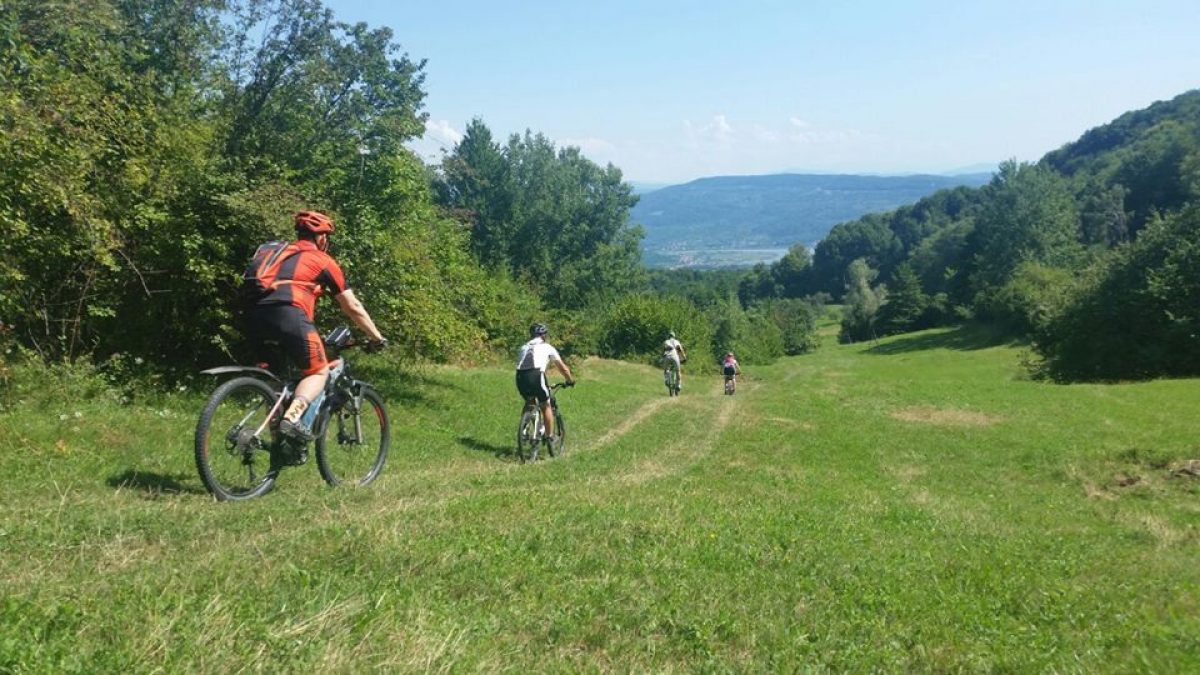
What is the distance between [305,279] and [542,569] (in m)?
3.65

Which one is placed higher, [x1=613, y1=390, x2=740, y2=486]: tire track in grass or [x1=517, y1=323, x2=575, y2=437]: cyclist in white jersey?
[x1=517, y1=323, x2=575, y2=437]: cyclist in white jersey

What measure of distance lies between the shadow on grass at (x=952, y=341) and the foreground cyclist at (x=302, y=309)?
8997cm

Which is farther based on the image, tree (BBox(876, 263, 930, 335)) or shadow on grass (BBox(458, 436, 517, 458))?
tree (BBox(876, 263, 930, 335))

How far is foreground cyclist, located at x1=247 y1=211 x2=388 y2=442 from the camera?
686 cm

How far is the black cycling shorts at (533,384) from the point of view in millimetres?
13234

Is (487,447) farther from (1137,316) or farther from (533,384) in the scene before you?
(1137,316)

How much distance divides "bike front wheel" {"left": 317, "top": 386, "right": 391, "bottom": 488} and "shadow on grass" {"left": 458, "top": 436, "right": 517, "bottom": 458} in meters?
5.26

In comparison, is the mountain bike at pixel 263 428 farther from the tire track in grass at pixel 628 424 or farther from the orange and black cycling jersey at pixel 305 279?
the tire track in grass at pixel 628 424

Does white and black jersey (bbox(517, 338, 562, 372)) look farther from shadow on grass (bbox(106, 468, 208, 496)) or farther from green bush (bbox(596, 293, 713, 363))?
green bush (bbox(596, 293, 713, 363))

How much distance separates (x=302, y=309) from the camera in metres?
6.97

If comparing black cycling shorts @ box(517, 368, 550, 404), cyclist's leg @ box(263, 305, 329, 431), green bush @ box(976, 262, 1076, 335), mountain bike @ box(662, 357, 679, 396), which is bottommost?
green bush @ box(976, 262, 1076, 335)

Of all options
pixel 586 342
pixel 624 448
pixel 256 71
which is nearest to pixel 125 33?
pixel 256 71

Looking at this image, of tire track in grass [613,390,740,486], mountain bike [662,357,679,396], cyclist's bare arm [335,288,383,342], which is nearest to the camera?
cyclist's bare arm [335,288,383,342]

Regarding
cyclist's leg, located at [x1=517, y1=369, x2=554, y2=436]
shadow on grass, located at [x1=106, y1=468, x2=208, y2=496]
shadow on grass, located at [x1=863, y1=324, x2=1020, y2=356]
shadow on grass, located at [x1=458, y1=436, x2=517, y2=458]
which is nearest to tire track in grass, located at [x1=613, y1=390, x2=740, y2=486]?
cyclist's leg, located at [x1=517, y1=369, x2=554, y2=436]
